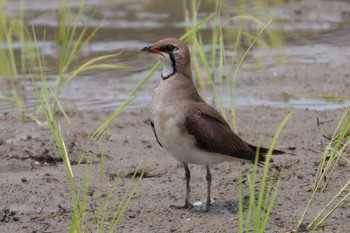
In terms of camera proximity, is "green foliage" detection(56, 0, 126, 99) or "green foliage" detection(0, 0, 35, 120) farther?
"green foliage" detection(0, 0, 35, 120)

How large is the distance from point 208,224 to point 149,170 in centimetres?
127

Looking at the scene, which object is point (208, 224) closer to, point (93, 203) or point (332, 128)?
point (93, 203)

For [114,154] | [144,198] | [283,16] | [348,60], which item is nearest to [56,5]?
[283,16]

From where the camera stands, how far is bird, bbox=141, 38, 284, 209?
17.9 feet

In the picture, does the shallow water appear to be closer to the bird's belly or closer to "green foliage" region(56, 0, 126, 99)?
"green foliage" region(56, 0, 126, 99)

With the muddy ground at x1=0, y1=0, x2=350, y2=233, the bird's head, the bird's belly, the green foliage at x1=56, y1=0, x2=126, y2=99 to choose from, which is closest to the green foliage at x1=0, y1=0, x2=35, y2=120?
the green foliage at x1=56, y1=0, x2=126, y2=99

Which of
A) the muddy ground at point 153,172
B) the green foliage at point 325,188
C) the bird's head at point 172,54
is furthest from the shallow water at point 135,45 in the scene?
the green foliage at point 325,188

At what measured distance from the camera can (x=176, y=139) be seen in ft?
17.8

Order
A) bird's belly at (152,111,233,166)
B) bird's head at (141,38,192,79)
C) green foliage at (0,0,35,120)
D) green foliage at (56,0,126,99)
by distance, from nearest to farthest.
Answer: bird's belly at (152,111,233,166) → bird's head at (141,38,192,79) → green foliage at (56,0,126,99) → green foliage at (0,0,35,120)

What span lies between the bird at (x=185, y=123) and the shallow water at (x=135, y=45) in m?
2.19

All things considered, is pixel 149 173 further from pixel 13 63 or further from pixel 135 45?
pixel 135 45

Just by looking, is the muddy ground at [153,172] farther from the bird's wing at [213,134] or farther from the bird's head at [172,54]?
the bird's head at [172,54]

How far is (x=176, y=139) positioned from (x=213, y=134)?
0.91 feet

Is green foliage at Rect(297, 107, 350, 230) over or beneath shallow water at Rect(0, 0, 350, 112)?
over
